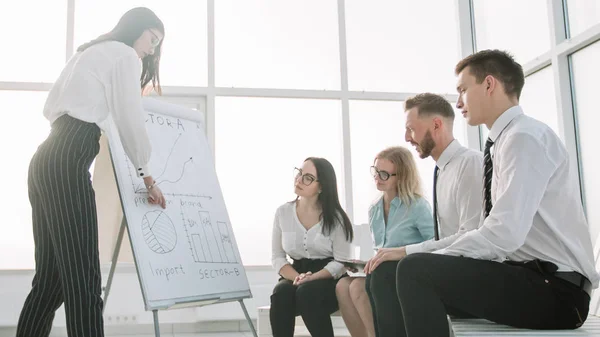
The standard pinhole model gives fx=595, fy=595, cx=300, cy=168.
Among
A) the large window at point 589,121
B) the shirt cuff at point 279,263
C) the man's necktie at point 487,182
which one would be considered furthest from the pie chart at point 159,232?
the large window at point 589,121

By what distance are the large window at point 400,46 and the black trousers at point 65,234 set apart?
3055 millimetres

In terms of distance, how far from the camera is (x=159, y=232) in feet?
8.35

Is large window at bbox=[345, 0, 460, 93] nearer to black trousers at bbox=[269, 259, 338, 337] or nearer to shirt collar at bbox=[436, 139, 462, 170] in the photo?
black trousers at bbox=[269, 259, 338, 337]

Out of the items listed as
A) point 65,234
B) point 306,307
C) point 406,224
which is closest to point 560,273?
point 406,224

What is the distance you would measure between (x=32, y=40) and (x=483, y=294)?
388 cm

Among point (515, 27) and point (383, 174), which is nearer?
point (383, 174)

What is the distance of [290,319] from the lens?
2.76 m

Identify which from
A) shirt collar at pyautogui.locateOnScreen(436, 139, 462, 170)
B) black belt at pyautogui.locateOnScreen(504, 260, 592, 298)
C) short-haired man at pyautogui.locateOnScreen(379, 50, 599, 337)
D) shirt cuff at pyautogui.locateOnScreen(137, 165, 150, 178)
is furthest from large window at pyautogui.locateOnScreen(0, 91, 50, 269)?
black belt at pyautogui.locateOnScreen(504, 260, 592, 298)

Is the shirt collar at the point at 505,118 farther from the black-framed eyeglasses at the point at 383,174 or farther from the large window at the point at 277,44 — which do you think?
the large window at the point at 277,44

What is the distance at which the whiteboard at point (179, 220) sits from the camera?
245 cm

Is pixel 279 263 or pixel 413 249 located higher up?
pixel 413 249

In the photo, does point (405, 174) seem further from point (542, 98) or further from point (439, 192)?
point (542, 98)

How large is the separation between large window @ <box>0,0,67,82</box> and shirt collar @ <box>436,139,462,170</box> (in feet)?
10.2

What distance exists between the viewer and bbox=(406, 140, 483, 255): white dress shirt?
208 cm
